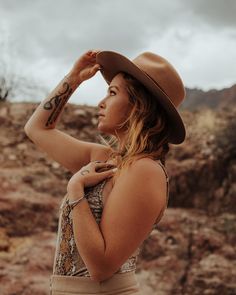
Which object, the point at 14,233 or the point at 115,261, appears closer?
the point at 115,261

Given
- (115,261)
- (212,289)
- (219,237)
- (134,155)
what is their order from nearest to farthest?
(115,261) → (134,155) → (212,289) → (219,237)

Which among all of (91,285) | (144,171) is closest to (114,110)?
(144,171)

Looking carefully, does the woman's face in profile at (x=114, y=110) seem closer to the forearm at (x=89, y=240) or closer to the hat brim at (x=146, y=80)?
the hat brim at (x=146, y=80)

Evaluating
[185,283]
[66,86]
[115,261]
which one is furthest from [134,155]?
[185,283]

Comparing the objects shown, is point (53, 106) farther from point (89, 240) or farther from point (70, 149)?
point (89, 240)

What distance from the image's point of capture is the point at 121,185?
5.94 ft

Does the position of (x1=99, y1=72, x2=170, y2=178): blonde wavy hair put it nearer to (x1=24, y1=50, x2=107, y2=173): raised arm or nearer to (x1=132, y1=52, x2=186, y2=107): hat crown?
(x1=132, y1=52, x2=186, y2=107): hat crown

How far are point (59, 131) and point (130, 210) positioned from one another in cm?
59

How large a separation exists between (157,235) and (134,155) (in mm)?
5450

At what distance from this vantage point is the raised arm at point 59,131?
220cm

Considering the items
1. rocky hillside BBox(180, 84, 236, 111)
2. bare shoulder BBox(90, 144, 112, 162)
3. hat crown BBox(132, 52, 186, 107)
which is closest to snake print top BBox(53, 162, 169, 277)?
bare shoulder BBox(90, 144, 112, 162)

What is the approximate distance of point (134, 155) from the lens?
6.18ft

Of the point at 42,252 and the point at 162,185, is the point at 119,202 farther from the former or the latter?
the point at 42,252

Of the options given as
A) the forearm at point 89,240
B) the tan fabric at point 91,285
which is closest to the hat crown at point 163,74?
the forearm at point 89,240
